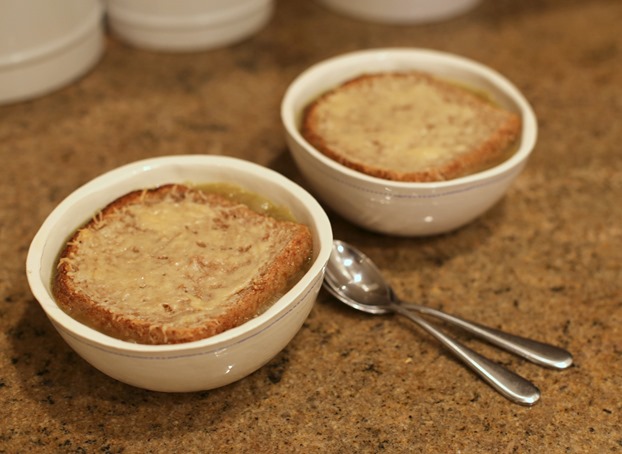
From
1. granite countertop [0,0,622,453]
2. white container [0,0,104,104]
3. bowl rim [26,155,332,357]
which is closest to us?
bowl rim [26,155,332,357]

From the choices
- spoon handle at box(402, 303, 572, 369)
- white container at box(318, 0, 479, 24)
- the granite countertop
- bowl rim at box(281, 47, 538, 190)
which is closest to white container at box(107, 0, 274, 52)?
the granite countertop

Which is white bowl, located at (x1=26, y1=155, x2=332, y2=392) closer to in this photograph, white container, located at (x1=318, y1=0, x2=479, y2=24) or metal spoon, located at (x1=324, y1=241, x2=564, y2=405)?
metal spoon, located at (x1=324, y1=241, x2=564, y2=405)

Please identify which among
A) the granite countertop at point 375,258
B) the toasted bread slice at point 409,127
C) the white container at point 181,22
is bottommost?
the granite countertop at point 375,258

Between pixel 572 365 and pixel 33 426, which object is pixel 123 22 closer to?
pixel 33 426

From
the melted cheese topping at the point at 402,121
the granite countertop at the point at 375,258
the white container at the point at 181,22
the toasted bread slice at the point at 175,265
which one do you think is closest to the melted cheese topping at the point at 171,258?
the toasted bread slice at the point at 175,265

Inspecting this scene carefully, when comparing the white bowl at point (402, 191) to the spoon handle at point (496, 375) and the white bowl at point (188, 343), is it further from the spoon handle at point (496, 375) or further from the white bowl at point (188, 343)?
the spoon handle at point (496, 375)

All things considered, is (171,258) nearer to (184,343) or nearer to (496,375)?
(184,343)

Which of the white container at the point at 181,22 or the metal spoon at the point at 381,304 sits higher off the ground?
the white container at the point at 181,22
